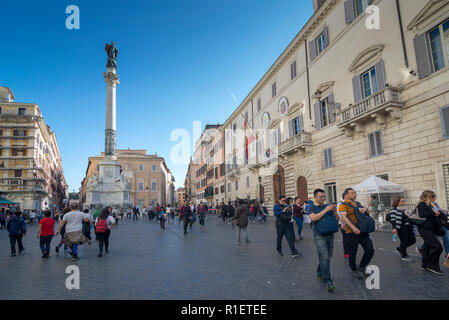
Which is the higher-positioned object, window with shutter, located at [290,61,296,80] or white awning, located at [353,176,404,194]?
window with shutter, located at [290,61,296,80]

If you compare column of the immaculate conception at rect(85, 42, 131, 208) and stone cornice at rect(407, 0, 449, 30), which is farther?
column of the immaculate conception at rect(85, 42, 131, 208)

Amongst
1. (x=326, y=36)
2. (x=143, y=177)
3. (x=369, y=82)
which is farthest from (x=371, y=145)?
(x=143, y=177)

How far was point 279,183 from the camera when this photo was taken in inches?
1008

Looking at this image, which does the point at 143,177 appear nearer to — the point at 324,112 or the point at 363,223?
the point at 324,112

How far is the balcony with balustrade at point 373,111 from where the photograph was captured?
1352 cm

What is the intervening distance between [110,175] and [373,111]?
2917 centimetres

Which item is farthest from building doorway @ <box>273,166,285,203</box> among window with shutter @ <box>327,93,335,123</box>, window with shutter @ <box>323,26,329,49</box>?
window with shutter @ <box>323,26,329,49</box>

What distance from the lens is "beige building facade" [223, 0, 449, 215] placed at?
12.2 m

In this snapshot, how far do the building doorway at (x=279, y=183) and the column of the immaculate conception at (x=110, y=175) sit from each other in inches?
723

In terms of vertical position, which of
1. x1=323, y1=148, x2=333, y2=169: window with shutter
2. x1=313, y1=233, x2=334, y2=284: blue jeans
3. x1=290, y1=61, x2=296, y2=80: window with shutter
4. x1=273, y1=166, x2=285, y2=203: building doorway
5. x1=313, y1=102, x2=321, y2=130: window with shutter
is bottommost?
x1=313, y1=233, x2=334, y2=284: blue jeans

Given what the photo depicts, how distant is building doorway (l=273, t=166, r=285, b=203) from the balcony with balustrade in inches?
374

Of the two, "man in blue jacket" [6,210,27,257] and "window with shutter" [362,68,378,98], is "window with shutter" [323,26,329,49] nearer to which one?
"window with shutter" [362,68,378,98]
